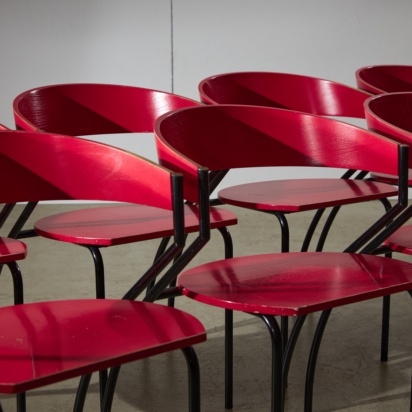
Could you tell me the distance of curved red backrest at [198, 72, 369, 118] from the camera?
3537 millimetres

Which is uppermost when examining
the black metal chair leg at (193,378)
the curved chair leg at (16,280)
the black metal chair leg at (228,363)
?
the black metal chair leg at (193,378)

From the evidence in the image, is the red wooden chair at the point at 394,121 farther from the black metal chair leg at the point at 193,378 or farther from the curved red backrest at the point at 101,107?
the black metal chair leg at the point at 193,378

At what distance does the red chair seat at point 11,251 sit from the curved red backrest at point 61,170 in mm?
102

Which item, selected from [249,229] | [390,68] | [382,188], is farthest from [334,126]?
[249,229]

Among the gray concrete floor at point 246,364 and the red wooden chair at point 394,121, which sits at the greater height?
the red wooden chair at point 394,121

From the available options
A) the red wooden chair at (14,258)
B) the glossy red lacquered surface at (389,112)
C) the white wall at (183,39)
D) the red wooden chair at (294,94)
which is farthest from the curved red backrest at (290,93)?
the white wall at (183,39)

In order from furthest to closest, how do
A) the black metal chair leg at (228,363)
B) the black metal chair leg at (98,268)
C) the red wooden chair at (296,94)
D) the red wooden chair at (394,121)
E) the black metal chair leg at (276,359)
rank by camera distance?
the red wooden chair at (296,94) → the black metal chair leg at (228,363) → the red wooden chair at (394,121) → the black metal chair leg at (98,268) → the black metal chair leg at (276,359)

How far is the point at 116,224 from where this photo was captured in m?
2.46

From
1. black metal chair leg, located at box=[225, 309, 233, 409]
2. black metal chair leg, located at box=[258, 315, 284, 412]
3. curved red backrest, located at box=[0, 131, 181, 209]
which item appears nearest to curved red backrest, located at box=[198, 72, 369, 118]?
black metal chair leg, located at box=[225, 309, 233, 409]

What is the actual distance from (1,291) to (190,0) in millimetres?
2520

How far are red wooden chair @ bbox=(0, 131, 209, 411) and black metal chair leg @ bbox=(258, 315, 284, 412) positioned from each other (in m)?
0.18

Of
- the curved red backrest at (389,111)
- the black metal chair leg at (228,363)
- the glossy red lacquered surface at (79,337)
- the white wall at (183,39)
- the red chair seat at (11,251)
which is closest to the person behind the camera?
the glossy red lacquered surface at (79,337)

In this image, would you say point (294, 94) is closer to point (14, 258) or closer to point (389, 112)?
point (389, 112)

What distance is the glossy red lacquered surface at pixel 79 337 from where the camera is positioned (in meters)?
1.44
